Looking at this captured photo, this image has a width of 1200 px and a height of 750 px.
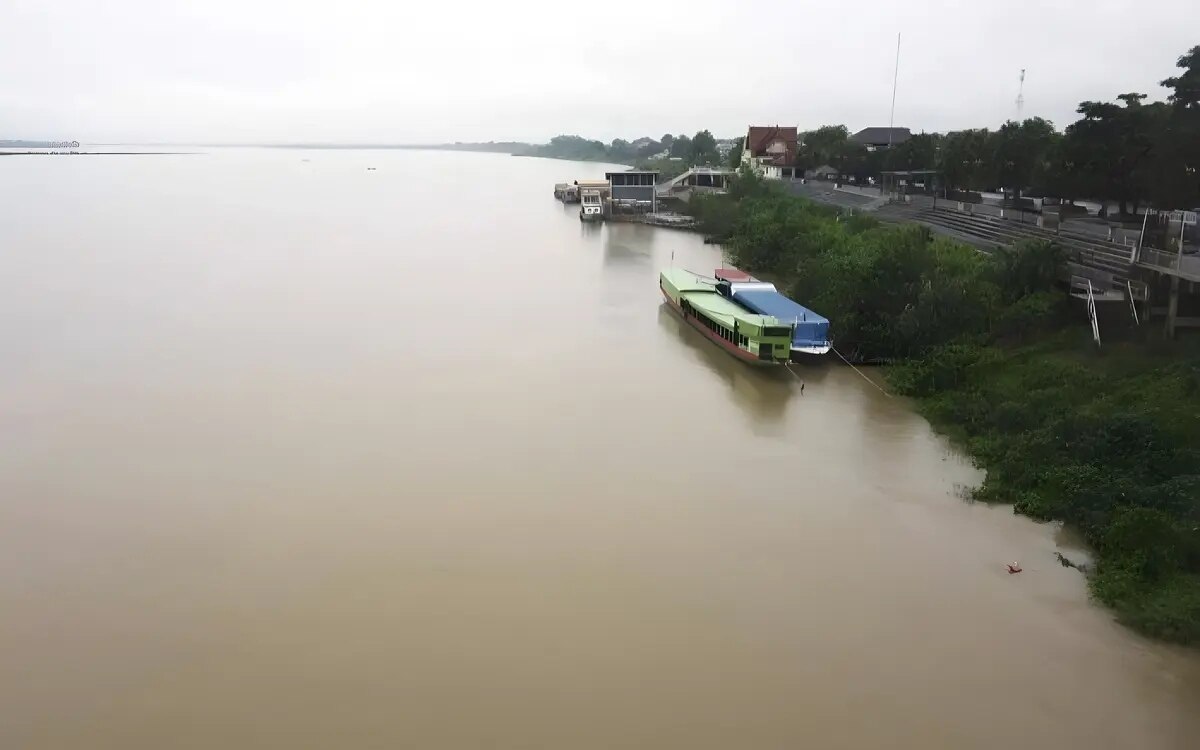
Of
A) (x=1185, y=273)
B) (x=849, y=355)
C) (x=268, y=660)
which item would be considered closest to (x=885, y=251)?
(x=849, y=355)

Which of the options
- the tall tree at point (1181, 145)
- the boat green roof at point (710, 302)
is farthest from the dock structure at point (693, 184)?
the tall tree at point (1181, 145)

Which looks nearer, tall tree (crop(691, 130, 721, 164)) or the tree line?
the tree line

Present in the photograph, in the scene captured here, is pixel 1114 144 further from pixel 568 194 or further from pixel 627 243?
pixel 568 194

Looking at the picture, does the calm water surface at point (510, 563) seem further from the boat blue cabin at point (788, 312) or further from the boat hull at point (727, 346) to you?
the boat blue cabin at point (788, 312)

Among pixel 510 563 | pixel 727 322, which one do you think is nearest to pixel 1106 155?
pixel 727 322

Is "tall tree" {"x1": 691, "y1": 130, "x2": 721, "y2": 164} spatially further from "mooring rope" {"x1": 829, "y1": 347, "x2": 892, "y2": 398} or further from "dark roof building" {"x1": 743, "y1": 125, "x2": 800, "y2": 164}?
"mooring rope" {"x1": 829, "y1": 347, "x2": 892, "y2": 398}

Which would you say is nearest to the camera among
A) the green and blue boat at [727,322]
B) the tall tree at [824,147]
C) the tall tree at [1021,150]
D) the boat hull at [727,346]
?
the green and blue boat at [727,322]

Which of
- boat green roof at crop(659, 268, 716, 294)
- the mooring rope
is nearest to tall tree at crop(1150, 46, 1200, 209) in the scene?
the mooring rope
